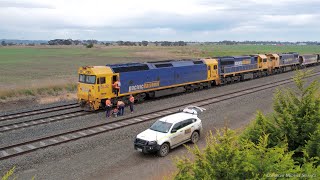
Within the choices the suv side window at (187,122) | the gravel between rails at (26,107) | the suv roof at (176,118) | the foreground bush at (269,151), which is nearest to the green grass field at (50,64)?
the gravel between rails at (26,107)

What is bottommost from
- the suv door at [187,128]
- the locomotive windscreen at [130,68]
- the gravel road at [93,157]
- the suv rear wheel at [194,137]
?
the gravel road at [93,157]

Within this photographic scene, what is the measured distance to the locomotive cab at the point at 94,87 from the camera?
2414cm

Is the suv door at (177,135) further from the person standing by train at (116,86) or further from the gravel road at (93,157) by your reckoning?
the person standing by train at (116,86)

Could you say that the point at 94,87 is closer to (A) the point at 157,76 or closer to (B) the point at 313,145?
(A) the point at 157,76

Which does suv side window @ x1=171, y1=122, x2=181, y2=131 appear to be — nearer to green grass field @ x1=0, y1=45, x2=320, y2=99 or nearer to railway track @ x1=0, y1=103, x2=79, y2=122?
railway track @ x1=0, y1=103, x2=79, y2=122

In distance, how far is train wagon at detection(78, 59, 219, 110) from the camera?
2441 cm

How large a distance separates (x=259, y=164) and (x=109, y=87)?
19.7 metres

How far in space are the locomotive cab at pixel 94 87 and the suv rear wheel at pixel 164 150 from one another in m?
10.1

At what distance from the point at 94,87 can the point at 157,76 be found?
24.0 ft

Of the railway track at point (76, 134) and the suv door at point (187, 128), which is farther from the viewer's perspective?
the suv door at point (187, 128)

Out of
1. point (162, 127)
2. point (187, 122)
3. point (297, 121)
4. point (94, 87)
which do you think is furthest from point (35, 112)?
point (297, 121)

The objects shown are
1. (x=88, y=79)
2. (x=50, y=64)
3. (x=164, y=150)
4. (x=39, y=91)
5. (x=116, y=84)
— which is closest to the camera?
(x=164, y=150)

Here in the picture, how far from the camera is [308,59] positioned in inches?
2522

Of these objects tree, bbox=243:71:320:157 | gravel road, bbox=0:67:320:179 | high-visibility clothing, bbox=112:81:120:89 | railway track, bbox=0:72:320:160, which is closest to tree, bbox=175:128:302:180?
tree, bbox=243:71:320:157
